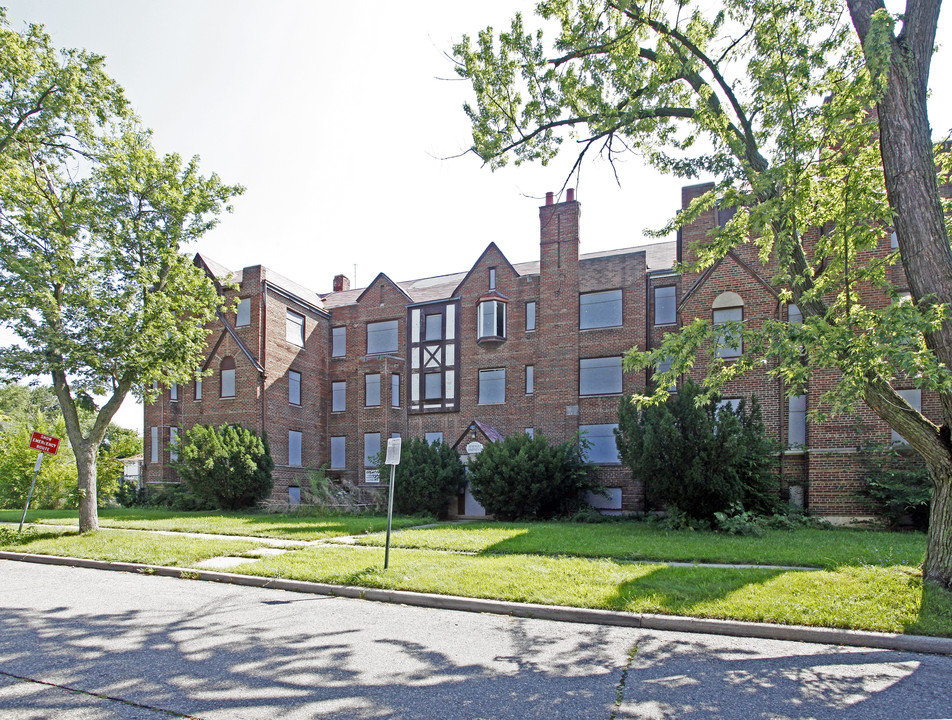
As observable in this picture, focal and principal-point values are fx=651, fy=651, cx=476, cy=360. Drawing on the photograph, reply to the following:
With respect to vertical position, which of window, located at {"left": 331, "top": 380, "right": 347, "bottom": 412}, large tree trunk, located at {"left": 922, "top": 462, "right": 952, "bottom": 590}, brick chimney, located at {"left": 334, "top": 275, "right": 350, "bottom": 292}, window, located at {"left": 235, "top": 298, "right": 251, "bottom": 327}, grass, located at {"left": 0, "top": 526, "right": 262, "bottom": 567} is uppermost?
brick chimney, located at {"left": 334, "top": 275, "right": 350, "bottom": 292}

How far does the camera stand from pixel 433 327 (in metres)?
29.3

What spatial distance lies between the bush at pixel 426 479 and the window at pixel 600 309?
7344 mm

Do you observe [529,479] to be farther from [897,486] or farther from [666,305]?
[897,486]

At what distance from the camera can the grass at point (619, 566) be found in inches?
296

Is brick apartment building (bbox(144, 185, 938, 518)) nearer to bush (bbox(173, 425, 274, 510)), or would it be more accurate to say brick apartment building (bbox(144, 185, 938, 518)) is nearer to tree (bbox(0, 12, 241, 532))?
bush (bbox(173, 425, 274, 510))

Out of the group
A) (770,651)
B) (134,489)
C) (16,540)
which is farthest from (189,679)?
(134,489)

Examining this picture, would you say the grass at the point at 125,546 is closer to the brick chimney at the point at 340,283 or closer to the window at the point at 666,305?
the window at the point at 666,305

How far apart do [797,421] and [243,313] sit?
22477mm

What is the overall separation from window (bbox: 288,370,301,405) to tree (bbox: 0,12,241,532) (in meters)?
12.0

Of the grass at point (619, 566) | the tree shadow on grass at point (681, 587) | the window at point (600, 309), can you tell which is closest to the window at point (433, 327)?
the window at point (600, 309)

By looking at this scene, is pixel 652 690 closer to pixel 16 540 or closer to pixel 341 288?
pixel 16 540

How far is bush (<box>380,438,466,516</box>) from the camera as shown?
75.4 feet

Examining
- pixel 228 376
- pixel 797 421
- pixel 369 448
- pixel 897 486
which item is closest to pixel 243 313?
pixel 228 376

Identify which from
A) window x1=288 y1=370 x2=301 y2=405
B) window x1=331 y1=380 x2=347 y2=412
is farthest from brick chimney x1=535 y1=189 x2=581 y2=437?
window x1=288 y1=370 x2=301 y2=405
